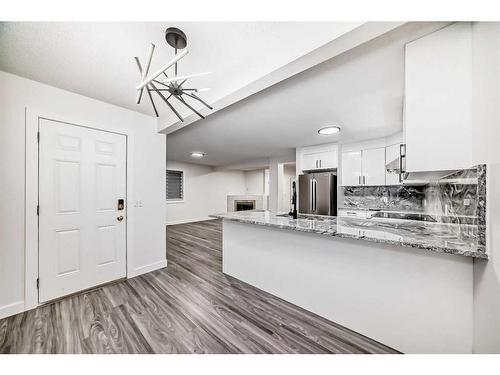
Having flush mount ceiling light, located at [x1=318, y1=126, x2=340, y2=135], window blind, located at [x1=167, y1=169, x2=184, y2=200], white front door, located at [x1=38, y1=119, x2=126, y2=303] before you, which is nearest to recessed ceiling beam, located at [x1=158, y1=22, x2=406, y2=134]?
white front door, located at [x1=38, y1=119, x2=126, y2=303]

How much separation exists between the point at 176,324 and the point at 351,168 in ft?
13.1

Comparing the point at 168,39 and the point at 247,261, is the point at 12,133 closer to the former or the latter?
the point at 168,39

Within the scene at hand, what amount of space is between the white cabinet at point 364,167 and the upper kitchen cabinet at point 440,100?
284 centimetres

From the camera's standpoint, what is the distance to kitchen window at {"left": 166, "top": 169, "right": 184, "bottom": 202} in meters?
6.63

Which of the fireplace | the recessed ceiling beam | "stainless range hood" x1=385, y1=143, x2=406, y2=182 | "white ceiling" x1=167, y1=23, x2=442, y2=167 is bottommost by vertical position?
the fireplace

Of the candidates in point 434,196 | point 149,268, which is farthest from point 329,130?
point 149,268

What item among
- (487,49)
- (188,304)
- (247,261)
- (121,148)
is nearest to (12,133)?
(121,148)

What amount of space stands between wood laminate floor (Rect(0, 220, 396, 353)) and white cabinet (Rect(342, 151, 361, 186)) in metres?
3.00

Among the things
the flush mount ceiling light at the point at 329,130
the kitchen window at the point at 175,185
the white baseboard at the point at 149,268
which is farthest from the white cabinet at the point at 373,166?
the kitchen window at the point at 175,185

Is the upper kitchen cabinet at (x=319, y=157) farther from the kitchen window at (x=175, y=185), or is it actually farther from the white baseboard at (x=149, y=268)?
the kitchen window at (x=175, y=185)

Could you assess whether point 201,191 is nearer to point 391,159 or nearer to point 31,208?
point 31,208

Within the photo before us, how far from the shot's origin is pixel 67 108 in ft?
6.95

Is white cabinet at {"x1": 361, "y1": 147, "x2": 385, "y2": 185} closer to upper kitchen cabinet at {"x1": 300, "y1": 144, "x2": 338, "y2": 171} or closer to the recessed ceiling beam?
upper kitchen cabinet at {"x1": 300, "y1": 144, "x2": 338, "y2": 171}

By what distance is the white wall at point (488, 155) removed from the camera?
0.89 meters
